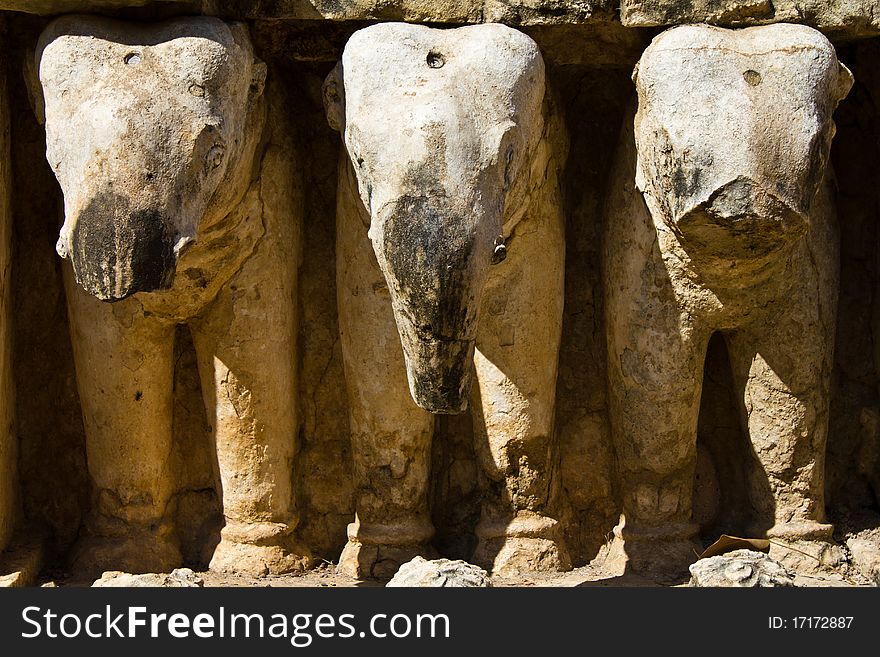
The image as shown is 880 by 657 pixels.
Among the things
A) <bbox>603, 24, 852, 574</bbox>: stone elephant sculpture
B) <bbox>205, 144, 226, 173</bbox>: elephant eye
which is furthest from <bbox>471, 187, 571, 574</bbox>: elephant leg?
<bbox>205, 144, 226, 173</bbox>: elephant eye

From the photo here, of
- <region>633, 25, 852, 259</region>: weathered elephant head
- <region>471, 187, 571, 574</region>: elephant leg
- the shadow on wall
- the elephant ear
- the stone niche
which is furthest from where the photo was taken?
the shadow on wall

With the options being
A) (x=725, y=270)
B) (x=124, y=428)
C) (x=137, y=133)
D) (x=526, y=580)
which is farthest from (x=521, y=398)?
(x=137, y=133)

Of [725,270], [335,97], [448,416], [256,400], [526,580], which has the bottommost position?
[526,580]

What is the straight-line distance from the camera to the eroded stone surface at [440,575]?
14.2 ft

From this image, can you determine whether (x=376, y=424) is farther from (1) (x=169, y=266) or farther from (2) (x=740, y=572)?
(2) (x=740, y=572)

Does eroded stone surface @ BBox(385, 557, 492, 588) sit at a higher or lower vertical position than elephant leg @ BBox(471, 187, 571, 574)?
lower

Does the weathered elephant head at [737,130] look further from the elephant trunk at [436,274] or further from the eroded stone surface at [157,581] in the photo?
the eroded stone surface at [157,581]

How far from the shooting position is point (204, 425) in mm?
5164

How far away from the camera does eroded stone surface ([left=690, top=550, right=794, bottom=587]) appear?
14.1ft

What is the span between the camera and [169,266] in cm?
422

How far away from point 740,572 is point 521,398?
878 mm

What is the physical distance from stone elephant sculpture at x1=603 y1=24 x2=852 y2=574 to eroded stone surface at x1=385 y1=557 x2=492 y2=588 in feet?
2.52

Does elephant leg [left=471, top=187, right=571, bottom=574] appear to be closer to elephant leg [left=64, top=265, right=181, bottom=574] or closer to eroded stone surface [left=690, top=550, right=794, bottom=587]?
eroded stone surface [left=690, top=550, right=794, bottom=587]

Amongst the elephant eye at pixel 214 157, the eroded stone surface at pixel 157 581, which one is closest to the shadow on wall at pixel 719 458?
the eroded stone surface at pixel 157 581
